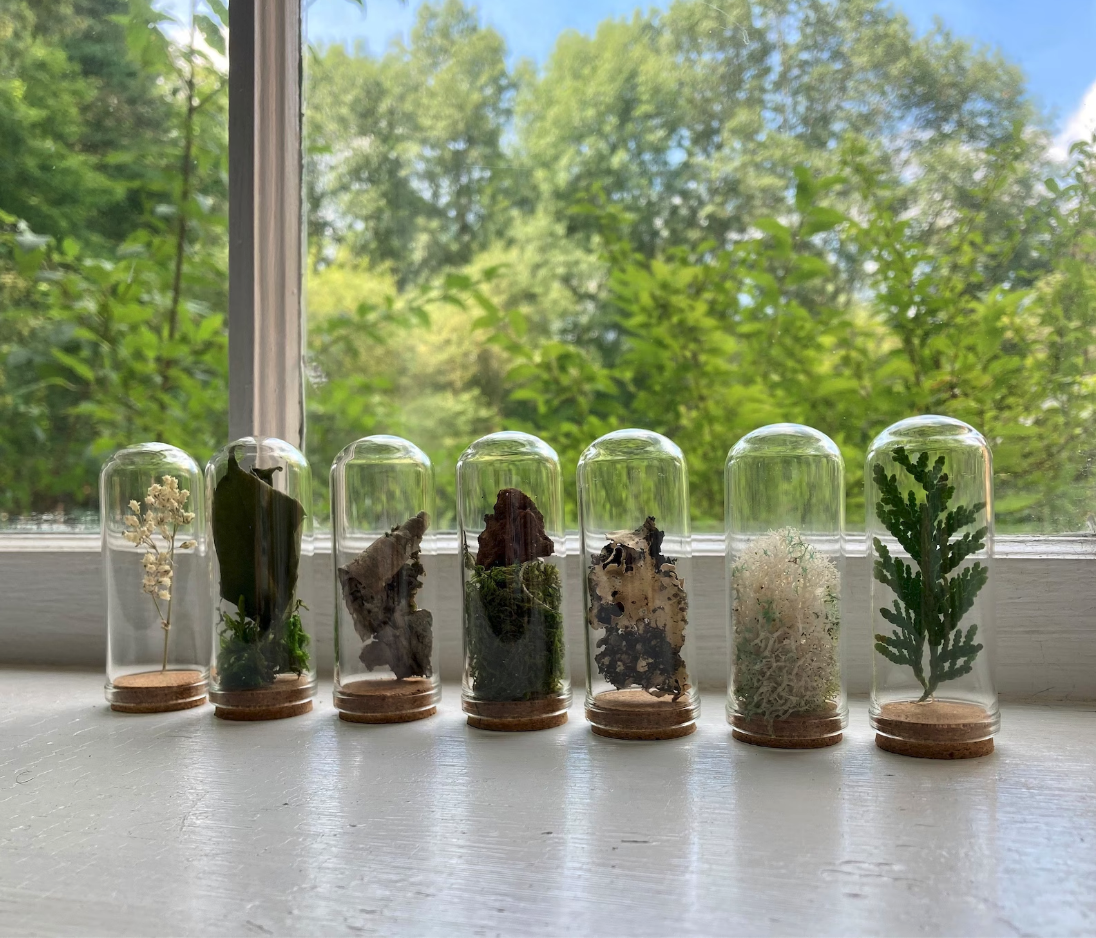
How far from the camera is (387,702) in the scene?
117 centimetres

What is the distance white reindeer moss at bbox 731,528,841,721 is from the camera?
3.32 feet

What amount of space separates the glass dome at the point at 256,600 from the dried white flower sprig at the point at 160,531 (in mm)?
77

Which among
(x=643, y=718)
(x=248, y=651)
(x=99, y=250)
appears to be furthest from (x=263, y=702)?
(x=99, y=250)

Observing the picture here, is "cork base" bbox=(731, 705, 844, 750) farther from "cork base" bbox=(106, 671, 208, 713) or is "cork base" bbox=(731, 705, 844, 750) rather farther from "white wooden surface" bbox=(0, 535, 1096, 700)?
"cork base" bbox=(106, 671, 208, 713)

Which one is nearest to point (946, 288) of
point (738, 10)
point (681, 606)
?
point (738, 10)

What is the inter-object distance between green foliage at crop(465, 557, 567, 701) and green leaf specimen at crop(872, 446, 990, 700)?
366mm

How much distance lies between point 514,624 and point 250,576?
1.18 feet

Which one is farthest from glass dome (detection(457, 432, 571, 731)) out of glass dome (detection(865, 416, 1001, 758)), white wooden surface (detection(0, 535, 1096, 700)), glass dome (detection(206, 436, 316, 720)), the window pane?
the window pane

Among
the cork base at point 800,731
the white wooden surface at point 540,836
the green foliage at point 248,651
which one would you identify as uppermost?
the green foliage at point 248,651

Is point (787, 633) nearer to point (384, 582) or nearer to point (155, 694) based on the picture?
point (384, 582)

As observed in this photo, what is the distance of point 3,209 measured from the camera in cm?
178

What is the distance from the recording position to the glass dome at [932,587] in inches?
39.4

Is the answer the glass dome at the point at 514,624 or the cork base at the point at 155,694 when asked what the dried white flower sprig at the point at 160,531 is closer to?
the cork base at the point at 155,694

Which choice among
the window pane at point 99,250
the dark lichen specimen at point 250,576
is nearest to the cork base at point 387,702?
the dark lichen specimen at point 250,576
